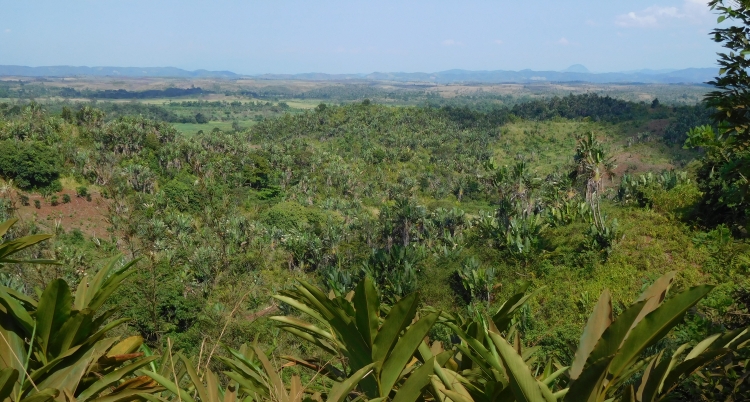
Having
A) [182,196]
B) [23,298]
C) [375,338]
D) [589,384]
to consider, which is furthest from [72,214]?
[589,384]

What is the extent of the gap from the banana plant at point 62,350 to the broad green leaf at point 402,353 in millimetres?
845

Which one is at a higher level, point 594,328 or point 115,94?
point 594,328

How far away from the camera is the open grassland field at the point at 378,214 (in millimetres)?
14352

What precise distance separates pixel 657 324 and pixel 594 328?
23 cm

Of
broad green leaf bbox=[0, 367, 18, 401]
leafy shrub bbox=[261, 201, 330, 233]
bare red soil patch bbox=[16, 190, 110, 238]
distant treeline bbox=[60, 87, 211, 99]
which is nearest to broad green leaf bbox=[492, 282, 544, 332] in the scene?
broad green leaf bbox=[0, 367, 18, 401]

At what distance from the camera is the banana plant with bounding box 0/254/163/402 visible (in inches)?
65.0

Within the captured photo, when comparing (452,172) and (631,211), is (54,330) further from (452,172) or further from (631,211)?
(452,172)

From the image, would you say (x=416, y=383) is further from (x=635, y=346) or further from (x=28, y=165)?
(x=28, y=165)

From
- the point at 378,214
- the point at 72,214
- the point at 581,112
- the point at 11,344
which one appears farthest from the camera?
the point at 581,112

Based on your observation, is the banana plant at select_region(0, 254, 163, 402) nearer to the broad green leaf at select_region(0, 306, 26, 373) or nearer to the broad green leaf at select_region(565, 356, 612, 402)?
the broad green leaf at select_region(0, 306, 26, 373)

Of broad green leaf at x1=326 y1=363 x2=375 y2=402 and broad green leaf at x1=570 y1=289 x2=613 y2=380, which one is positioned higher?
broad green leaf at x1=570 y1=289 x2=613 y2=380

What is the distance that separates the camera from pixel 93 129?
46.0 metres

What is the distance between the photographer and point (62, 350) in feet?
5.82

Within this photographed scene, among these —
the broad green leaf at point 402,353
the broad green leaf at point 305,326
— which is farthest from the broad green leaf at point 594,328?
the broad green leaf at point 305,326
